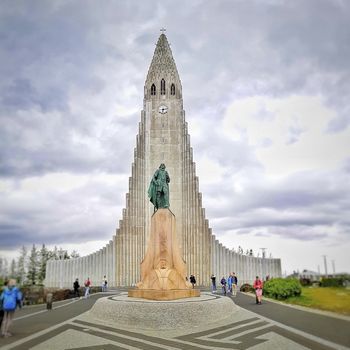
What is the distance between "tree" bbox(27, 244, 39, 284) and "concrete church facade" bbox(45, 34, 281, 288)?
1553cm

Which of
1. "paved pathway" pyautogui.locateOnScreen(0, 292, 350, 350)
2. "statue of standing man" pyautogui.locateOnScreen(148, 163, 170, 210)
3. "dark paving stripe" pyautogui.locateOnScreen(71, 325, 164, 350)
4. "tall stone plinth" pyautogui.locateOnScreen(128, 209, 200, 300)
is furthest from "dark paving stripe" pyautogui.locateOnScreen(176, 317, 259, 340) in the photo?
"statue of standing man" pyautogui.locateOnScreen(148, 163, 170, 210)

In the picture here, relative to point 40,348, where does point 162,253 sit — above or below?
above

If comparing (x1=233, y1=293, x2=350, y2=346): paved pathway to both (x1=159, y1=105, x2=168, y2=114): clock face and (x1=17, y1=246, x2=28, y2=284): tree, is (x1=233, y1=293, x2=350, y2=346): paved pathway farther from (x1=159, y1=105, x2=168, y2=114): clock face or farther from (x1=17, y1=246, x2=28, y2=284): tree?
(x1=17, y1=246, x2=28, y2=284): tree

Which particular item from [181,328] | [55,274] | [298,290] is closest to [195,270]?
[55,274]

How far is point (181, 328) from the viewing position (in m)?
11.0

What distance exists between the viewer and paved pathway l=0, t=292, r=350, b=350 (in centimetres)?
861

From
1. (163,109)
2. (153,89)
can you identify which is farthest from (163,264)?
(153,89)

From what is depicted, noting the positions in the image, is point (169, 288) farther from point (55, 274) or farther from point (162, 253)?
point (55, 274)

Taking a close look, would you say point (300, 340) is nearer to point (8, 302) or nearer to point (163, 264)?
point (163, 264)

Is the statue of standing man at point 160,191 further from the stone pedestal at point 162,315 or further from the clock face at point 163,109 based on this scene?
the clock face at point 163,109

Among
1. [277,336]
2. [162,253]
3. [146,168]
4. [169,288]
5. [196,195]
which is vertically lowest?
[277,336]

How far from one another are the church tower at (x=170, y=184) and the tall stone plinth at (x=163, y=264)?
92.0 ft

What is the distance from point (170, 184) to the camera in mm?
45438

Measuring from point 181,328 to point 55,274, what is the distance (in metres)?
38.2
